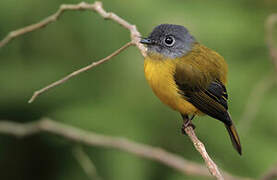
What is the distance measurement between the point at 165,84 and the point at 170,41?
1.29 ft

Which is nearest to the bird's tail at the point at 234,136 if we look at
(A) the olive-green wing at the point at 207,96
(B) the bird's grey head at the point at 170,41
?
(A) the olive-green wing at the point at 207,96

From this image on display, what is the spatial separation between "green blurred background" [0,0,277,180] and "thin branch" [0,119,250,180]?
0.28 m

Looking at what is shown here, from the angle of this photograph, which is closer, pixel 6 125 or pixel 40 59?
pixel 6 125

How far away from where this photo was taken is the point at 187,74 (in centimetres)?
423

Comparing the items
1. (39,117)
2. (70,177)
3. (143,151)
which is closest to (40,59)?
(39,117)

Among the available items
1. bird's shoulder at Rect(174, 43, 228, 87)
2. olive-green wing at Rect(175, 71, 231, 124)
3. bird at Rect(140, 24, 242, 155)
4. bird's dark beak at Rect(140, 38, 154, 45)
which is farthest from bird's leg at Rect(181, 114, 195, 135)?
Result: bird's dark beak at Rect(140, 38, 154, 45)

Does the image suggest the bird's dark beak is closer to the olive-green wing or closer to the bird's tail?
the olive-green wing

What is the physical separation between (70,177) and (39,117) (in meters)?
0.61

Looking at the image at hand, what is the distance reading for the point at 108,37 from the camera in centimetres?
493

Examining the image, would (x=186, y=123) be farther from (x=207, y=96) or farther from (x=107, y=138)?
(x=107, y=138)

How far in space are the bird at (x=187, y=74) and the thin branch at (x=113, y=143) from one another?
0.31 metres

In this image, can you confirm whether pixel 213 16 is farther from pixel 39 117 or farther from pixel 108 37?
pixel 39 117

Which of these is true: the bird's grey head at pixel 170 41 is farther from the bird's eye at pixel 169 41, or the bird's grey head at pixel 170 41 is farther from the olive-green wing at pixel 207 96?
the olive-green wing at pixel 207 96

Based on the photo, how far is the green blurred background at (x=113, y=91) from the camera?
4633 millimetres
